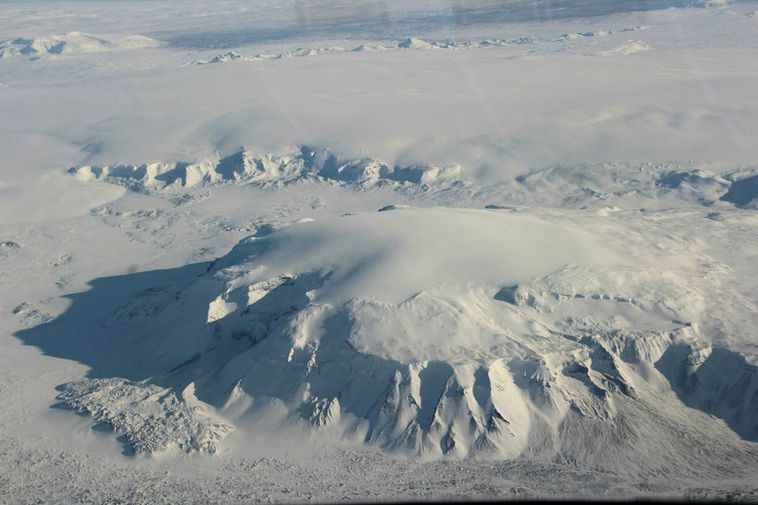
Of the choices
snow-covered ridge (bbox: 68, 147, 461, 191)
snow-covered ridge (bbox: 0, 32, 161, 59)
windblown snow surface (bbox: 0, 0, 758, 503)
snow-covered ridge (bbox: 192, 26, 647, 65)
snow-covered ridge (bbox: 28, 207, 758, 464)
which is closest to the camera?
windblown snow surface (bbox: 0, 0, 758, 503)

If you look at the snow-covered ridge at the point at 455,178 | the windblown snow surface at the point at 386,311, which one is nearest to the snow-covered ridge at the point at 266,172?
the snow-covered ridge at the point at 455,178

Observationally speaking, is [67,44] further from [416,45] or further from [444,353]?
[444,353]

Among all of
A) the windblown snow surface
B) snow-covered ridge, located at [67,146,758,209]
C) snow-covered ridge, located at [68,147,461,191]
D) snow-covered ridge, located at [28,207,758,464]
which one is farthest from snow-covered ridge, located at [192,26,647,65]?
snow-covered ridge, located at [28,207,758,464]

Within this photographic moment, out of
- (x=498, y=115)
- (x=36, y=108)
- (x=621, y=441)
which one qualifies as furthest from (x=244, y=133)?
(x=621, y=441)

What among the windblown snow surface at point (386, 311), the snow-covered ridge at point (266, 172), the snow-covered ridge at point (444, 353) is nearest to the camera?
the windblown snow surface at point (386, 311)

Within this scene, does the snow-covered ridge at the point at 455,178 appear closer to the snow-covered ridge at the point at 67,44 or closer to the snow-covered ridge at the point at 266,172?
the snow-covered ridge at the point at 266,172

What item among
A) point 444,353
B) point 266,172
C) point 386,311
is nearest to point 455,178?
point 266,172

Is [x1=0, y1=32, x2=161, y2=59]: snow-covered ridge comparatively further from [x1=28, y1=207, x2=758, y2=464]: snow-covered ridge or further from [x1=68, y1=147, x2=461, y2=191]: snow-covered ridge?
[x1=28, y1=207, x2=758, y2=464]: snow-covered ridge
